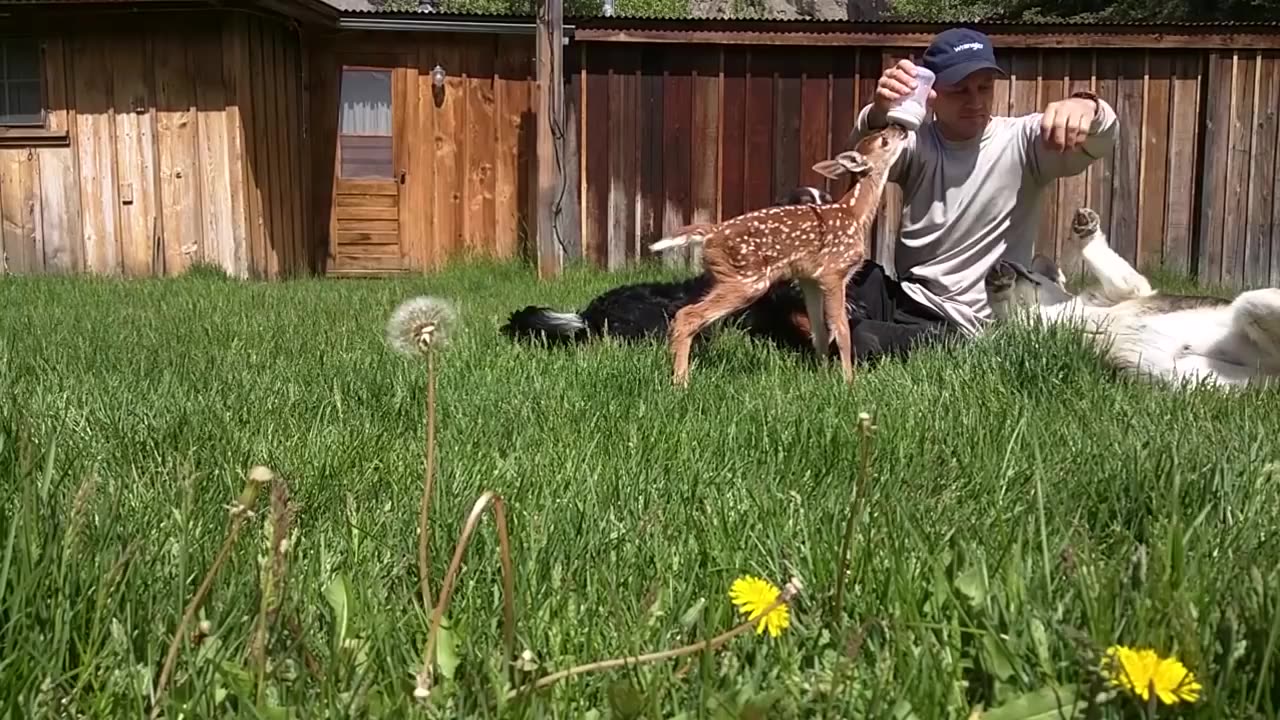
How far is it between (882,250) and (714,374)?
7.18 metres

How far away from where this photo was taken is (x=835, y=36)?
10.7 m

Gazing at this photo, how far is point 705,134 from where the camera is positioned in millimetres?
10961

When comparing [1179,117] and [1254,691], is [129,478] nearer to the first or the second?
[1254,691]

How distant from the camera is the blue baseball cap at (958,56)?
15.2 feet

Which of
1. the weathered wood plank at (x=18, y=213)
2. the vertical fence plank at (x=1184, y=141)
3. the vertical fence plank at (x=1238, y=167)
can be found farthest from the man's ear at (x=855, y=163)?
the weathered wood plank at (x=18, y=213)

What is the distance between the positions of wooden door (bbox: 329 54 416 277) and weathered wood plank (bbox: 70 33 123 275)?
2.27 metres

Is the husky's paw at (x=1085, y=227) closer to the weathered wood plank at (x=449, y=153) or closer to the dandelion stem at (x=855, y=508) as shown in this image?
the dandelion stem at (x=855, y=508)

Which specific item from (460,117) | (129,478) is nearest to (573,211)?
(460,117)

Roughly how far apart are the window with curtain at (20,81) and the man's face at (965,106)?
33.3 feet

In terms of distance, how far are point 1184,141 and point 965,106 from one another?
276 inches

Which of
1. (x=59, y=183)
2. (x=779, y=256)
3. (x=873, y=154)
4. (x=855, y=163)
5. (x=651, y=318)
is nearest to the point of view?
(x=779, y=256)

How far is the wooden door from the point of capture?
11.9 m

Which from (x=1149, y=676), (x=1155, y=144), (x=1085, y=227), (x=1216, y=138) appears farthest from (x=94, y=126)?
(x=1149, y=676)

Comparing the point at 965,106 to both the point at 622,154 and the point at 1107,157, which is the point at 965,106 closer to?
the point at 622,154
